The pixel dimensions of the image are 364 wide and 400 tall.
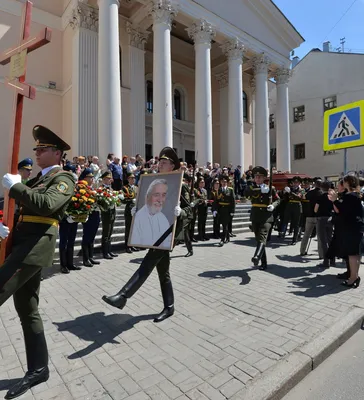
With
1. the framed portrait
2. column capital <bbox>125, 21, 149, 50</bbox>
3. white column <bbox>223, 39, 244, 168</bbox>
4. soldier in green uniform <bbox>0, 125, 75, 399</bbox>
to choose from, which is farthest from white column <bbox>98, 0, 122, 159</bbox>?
soldier in green uniform <bbox>0, 125, 75, 399</bbox>

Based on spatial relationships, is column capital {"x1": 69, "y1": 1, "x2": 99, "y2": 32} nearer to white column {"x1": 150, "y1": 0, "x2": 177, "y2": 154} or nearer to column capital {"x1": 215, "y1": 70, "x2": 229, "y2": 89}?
white column {"x1": 150, "y1": 0, "x2": 177, "y2": 154}

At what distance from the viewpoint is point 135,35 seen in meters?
18.4

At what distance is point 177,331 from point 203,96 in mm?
16160

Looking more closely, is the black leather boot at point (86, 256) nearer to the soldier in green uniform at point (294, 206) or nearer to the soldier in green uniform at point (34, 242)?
the soldier in green uniform at point (34, 242)

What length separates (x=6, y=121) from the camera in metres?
15.4

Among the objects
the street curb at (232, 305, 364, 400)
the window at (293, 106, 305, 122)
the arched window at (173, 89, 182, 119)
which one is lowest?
the street curb at (232, 305, 364, 400)

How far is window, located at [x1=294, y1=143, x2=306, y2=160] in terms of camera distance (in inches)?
1282

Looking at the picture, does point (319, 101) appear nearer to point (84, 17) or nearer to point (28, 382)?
point (84, 17)

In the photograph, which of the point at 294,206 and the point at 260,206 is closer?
the point at 260,206

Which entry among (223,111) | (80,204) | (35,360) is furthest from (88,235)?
(223,111)

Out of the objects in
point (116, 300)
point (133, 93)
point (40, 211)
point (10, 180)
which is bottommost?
point (116, 300)

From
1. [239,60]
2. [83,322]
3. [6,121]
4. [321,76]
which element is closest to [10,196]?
[83,322]

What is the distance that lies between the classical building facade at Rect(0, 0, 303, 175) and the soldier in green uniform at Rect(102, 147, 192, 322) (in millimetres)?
10412

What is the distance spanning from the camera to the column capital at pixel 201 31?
17.9m
